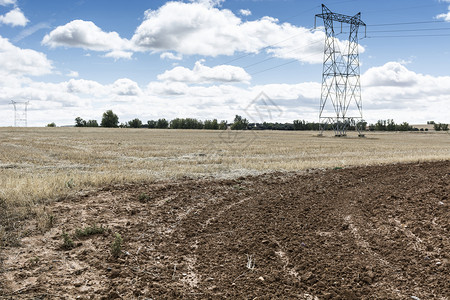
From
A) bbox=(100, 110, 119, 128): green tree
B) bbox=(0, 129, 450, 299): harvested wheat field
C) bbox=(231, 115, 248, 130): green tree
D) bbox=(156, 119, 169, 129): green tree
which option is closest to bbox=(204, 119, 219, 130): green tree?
bbox=(156, 119, 169, 129): green tree

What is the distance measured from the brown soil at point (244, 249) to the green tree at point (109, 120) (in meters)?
147

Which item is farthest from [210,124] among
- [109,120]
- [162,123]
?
[109,120]

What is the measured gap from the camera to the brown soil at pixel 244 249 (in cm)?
573

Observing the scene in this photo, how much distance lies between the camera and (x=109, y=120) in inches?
5920

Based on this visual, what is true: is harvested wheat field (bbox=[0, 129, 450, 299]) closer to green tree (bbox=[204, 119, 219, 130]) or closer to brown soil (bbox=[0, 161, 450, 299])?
brown soil (bbox=[0, 161, 450, 299])

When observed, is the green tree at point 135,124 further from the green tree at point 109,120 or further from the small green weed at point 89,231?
the small green weed at point 89,231

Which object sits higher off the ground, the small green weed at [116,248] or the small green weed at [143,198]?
the small green weed at [143,198]

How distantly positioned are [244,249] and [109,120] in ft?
502

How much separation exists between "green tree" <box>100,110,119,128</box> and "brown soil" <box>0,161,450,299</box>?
147 m

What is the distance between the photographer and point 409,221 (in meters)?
8.31

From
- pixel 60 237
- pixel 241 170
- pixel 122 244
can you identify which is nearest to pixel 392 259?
pixel 122 244

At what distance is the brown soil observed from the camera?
573 cm

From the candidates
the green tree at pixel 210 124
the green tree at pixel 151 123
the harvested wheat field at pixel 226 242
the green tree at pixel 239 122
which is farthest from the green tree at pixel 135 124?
the harvested wheat field at pixel 226 242

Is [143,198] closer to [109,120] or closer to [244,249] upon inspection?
[244,249]
